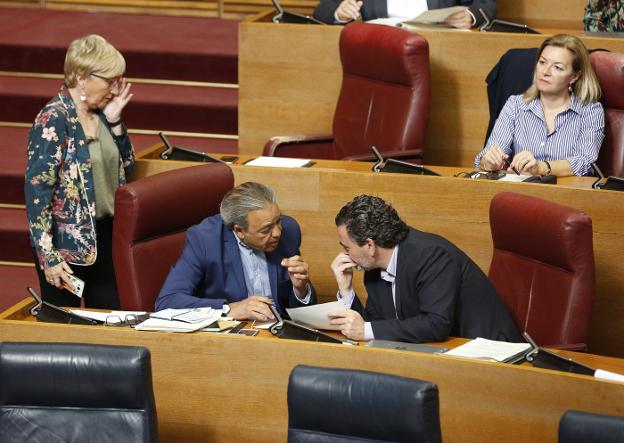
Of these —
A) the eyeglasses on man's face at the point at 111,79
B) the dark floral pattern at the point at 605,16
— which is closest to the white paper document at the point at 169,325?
the eyeglasses on man's face at the point at 111,79

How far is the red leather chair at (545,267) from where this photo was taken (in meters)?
2.98

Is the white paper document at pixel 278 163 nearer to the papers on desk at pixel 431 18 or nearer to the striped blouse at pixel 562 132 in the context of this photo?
the striped blouse at pixel 562 132

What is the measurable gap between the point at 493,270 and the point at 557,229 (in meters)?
0.34

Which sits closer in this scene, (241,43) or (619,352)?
(619,352)

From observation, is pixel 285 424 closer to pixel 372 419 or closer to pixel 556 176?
pixel 372 419

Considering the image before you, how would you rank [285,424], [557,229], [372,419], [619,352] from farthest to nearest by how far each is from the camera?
[619,352] → [557,229] → [285,424] → [372,419]

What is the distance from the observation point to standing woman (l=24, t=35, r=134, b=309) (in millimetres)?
3252

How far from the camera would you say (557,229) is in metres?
2.98

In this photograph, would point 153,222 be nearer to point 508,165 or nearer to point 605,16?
point 508,165

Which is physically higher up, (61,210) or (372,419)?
(61,210)

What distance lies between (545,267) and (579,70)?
104cm

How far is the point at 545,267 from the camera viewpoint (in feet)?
10.2

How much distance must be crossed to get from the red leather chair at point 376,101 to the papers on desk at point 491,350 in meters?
1.48

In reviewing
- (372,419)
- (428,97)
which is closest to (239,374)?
(372,419)
